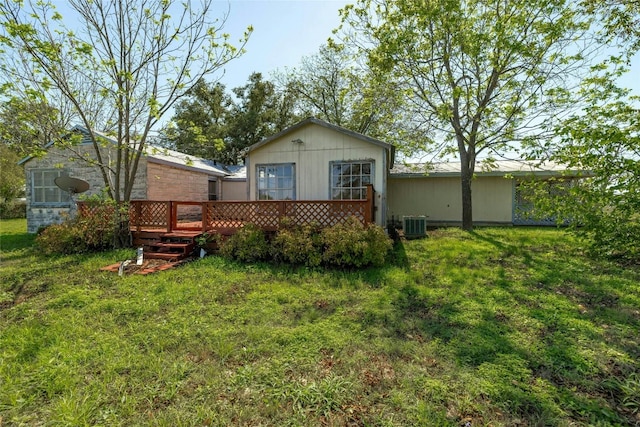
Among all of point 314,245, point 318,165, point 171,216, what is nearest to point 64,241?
point 171,216

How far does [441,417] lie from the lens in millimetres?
2193

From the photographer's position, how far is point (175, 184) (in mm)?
12133

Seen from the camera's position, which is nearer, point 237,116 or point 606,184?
point 606,184

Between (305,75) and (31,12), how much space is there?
54.9 feet

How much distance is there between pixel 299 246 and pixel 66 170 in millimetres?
10975

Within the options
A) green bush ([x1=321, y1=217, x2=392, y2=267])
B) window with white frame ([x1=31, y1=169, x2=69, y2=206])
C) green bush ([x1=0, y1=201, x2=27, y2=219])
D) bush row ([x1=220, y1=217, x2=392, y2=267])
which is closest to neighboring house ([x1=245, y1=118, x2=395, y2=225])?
bush row ([x1=220, y1=217, x2=392, y2=267])

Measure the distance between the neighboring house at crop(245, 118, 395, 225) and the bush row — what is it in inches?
89.0

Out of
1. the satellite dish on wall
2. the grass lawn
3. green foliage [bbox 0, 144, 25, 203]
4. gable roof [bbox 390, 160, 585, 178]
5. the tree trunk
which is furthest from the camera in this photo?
green foliage [bbox 0, 144, 25, 203]

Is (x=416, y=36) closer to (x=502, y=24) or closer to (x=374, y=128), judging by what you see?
(x=502, y=24)

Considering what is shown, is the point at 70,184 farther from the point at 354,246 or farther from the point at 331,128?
the point at 354,246

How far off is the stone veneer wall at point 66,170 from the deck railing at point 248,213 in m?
2.49

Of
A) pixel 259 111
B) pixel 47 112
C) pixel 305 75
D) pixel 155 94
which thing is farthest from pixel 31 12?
pixel 259 111

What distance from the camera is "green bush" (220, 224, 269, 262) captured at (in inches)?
268

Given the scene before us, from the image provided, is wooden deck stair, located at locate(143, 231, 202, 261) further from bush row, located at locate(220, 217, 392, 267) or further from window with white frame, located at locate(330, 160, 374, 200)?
window with white frame, located at locate(330, 160, 374, 200)
